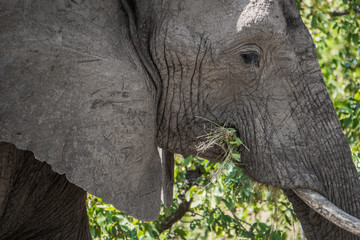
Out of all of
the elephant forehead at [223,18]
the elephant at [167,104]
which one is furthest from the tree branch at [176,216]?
the elephant forehead at [223,18]

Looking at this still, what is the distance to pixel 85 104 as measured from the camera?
2221mm

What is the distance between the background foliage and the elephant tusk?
18cm

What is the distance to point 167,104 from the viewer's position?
262cm

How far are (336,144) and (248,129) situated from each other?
341mm

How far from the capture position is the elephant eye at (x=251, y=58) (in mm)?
2462

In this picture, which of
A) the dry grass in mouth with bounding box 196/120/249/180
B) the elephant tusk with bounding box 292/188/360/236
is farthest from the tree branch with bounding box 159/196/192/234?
the elephant tusk with bounding box 292/188/360/236

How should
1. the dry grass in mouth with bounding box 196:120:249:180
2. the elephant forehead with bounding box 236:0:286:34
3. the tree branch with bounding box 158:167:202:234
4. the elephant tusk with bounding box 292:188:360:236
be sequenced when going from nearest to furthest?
the elephant tusk with bounding box 292:188:360:236, the elephant forehead with bounding box 236:0:286:34, the dry grass in mouth with bounding box 196:120:249:180, the tree branch with bounding box 158:167:202:234

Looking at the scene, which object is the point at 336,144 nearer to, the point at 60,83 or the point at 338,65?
the point at 60,83

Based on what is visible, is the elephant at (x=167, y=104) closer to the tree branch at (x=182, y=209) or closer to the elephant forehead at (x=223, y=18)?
the elephant forehead at (x=223, y=18)

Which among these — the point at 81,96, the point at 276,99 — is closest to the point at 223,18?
the point at 276,99

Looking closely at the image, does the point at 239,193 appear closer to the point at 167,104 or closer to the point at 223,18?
the point at 167,104

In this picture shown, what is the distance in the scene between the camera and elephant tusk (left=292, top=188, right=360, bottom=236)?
7.46ft

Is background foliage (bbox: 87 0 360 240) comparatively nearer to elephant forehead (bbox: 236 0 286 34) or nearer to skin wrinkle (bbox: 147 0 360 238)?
skin wrinkle (bbox: 147 0 360 238)

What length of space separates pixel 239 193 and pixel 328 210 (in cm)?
105
